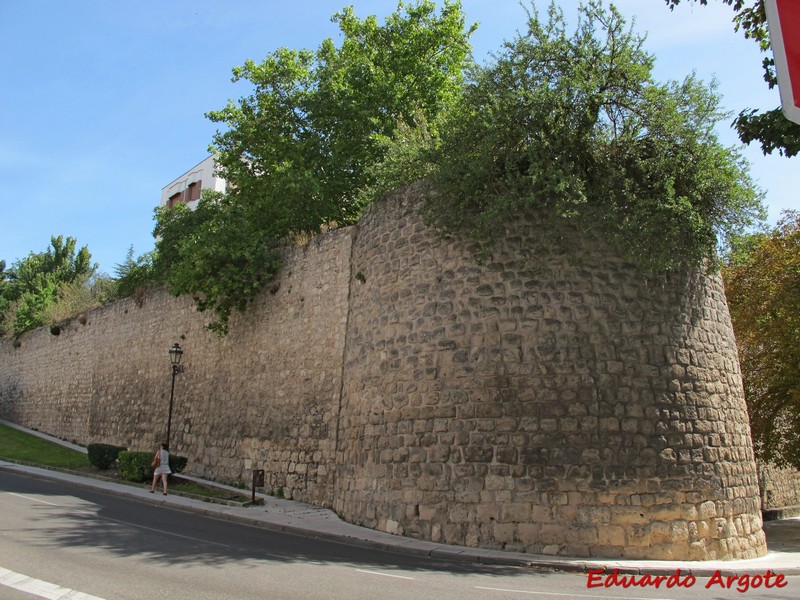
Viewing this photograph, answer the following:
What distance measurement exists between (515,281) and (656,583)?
4.98 metres

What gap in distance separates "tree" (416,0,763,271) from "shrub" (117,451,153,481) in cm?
1126

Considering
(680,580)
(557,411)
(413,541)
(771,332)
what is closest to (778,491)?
(771,332)

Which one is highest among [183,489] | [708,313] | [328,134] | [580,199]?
[328,134]

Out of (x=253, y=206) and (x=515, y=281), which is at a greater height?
(x=253, y=206)

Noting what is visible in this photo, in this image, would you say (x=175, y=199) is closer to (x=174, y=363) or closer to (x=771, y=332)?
(x=174, y=363)

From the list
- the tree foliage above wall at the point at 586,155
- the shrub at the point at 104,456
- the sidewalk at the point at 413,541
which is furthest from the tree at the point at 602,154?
the shrub at the point at 104,456

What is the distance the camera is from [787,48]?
1986 mm

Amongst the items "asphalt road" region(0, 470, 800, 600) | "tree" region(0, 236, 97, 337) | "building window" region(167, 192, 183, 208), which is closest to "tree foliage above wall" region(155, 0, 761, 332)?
"asphalt road" region(0, 470, 800, 600)

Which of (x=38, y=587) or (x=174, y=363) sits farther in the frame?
(x=174, y=363)

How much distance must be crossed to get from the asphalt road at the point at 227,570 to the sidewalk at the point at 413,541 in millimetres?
292

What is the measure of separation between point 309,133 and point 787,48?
20342 mm

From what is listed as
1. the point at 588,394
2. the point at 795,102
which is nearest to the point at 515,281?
the point at 588,394

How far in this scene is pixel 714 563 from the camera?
31.4 feet

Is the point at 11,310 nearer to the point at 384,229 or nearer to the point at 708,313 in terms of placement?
the point at 384,229
